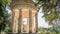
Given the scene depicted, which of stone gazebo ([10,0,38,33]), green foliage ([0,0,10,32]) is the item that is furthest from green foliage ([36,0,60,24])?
green foliage ([0,0,10,32])

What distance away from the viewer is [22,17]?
17.8 meters

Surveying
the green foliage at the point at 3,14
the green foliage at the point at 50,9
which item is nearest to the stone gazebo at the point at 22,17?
the green foliage at the point at 3,14

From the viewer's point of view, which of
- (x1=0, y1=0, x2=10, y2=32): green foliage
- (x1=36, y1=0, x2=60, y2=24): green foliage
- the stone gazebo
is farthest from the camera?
the stone gazebo

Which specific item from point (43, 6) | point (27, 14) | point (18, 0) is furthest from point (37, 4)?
point (27, 14)

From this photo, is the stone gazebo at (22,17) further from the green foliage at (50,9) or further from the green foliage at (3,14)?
the green foliage at (50,9)

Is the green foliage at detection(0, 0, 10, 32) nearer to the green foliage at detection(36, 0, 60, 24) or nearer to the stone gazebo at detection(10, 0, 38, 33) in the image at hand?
the stone gazebo at detection(10, 0, 38, 33)

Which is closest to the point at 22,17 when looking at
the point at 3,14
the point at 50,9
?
the point at 3,14

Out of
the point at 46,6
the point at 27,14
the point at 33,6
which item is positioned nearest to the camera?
the point at 46,6

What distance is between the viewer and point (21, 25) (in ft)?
55.7

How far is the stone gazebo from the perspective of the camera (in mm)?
16625

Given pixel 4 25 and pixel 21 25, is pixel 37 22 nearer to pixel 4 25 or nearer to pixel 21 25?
pixel 21 25

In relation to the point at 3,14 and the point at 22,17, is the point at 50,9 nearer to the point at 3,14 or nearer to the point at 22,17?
the point at 22,17

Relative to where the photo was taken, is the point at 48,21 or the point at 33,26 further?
the point at 33,26

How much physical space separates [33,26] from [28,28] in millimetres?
487
